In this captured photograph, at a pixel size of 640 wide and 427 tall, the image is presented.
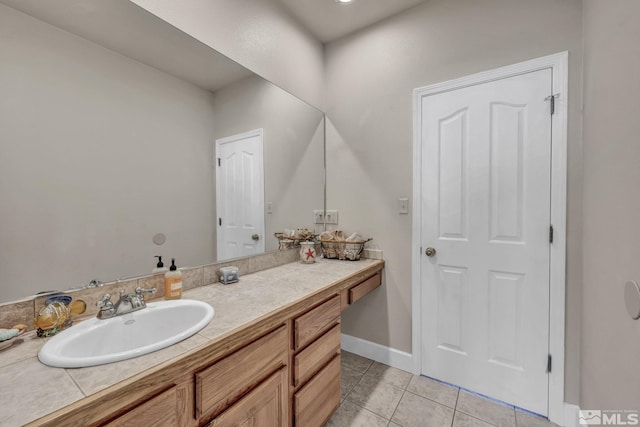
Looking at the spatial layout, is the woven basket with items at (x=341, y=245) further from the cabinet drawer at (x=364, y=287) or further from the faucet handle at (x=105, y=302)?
the faucet handle at (x=105, y=302)

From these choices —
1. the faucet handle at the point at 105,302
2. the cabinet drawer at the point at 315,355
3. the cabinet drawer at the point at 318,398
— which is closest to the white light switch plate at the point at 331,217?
the cabinet drawer at the point at 315,355

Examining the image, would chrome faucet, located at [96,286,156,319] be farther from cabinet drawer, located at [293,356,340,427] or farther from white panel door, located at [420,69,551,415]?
white panel door, located at [420,69,551,415]

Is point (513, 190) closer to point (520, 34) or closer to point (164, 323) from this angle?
point (520, 34)

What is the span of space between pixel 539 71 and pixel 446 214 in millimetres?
972

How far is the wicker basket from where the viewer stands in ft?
6.79

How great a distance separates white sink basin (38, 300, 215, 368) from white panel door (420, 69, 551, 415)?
1563 mm

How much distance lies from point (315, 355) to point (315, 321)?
171 mm

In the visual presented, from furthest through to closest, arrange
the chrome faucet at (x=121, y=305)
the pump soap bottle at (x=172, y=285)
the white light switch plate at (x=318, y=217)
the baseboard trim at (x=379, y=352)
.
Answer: the white light switch plate at (x=318, y=217)
the baseboard trim at (x=379, y=352)
the pump soap bottle at (x=172, y=285)
the chrome faucet at (x=121, y=305)

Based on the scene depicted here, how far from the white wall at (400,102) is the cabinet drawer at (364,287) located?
3.8 inches

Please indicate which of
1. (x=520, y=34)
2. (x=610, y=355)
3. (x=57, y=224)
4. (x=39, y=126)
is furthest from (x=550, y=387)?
(x=39, y=126)

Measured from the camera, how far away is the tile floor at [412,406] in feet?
5.07

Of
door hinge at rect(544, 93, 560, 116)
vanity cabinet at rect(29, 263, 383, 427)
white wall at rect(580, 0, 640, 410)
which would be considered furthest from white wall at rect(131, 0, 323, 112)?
white wall at rect(580, 0, 640, 410)

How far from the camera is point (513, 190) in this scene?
1.62 metres

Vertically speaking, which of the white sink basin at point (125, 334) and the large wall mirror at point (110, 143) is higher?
the large wall mirror at point (110, 143)
